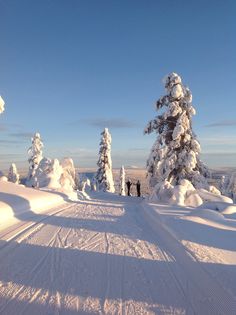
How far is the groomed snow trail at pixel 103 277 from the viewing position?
4203mm

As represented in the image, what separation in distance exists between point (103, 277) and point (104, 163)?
43805mm

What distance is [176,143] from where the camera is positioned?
23.0 meters

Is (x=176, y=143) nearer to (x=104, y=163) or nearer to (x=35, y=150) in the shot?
(x=104, y=163)

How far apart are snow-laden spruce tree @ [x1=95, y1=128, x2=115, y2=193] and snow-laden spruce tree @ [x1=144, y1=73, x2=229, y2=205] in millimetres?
24159

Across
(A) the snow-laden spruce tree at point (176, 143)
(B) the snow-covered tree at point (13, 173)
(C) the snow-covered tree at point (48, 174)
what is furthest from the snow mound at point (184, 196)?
(B) the snow-covered tree at point (13, 173)

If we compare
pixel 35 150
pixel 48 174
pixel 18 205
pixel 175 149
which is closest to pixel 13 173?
pixel 35 150

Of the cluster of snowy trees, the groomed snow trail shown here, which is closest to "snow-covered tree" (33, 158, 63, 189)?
the cluster of snowy trees

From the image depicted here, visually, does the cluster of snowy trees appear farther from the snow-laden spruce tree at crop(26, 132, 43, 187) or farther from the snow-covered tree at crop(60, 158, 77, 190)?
the snow-laden spruce tree at crop(26, 132, 43, 187)

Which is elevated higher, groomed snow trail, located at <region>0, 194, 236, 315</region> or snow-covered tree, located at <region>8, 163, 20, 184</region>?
snow-covered tree, located at <region>8, 163, 20, 184</region>

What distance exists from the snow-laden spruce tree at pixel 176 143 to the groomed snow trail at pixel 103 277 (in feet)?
47.7

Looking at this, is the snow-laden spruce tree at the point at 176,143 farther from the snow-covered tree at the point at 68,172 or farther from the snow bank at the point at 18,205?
the snow-covered tree at the point at 68,172

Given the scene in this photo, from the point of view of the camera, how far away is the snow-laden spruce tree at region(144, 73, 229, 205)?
22781 millimetres

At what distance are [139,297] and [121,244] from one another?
3154 mm

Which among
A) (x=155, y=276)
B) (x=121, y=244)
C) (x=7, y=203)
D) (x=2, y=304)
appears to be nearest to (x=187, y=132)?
(x=7, y=203)
